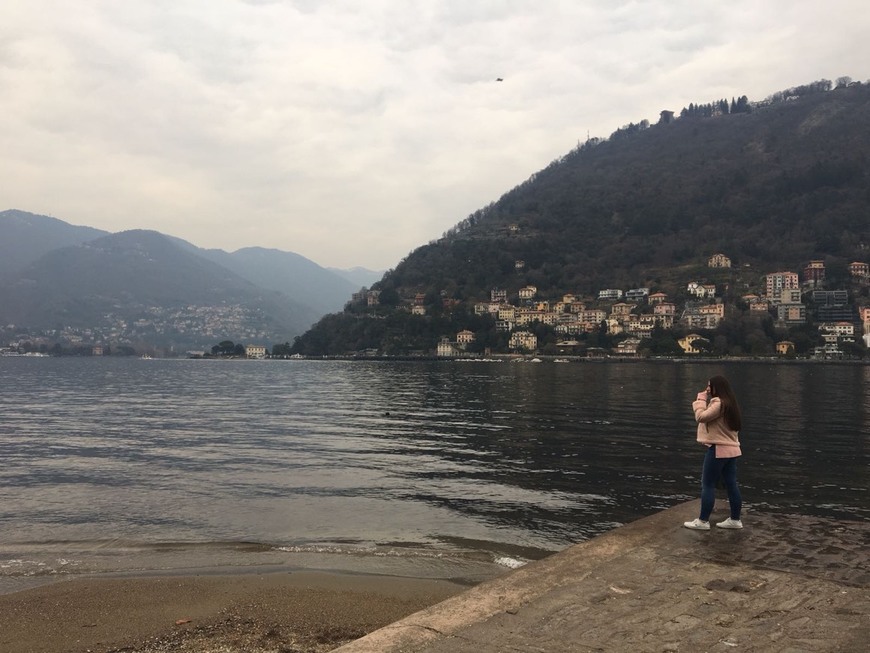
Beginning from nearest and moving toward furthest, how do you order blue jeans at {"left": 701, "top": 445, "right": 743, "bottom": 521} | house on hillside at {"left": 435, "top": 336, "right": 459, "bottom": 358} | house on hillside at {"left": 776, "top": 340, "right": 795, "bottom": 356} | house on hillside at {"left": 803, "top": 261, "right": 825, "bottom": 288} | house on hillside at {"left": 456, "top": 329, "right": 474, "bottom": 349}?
blue jeans at {"left": 701, "top": 445, "right": 743, "bottom": 521}
house on hillside at {"left": 776, "top": 340, "right": 795, "bottom": 356}
house on hillside at {"left": 803, "top": 261, "right": 825, "bottom": 288}
house on hillside at {"left": 435, "top": 336, "right": 459, "bottom": 358}
house on hillside at {"left": 456, "top": 329, "right": 474, "bottom": 349}

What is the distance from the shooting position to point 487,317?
17938 centimetres

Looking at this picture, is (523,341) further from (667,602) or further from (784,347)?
(667,602)

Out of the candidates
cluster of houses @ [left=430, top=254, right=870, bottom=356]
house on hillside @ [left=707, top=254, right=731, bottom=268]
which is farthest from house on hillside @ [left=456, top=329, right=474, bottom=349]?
house on hillside @ [left=707, top=254, right=731, bottom=268]

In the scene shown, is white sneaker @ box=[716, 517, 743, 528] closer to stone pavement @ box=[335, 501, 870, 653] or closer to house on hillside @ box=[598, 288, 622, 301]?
stone pavement @ box=[335, 501, 870, 653]

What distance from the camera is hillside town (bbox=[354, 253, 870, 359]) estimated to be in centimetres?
13750

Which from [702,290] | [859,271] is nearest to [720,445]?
[702,290]

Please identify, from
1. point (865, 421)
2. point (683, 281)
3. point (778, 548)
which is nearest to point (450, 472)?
point (778, 548)

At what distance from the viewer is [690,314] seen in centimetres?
15112

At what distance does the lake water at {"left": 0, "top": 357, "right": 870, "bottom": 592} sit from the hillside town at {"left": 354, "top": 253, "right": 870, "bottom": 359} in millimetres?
116013

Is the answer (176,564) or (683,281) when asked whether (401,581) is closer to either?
(176,564)

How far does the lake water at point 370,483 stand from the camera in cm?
1037

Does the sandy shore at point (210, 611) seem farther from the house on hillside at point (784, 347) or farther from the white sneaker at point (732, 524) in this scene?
the house on hillside at point (784, 347)

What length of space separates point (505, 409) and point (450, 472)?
64.0ft

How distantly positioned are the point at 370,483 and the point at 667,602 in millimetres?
11217
